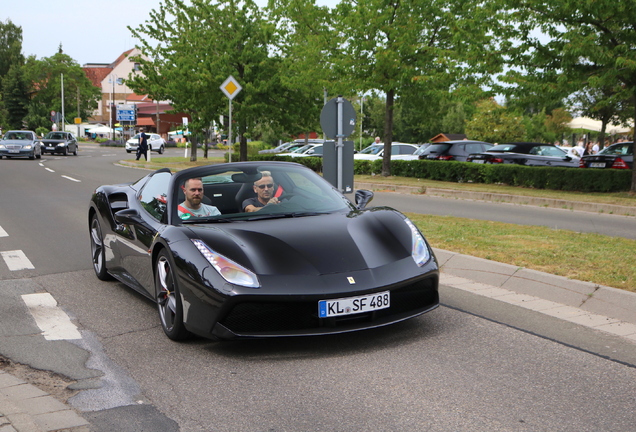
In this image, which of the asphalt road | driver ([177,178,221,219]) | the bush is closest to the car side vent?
the asphalt road

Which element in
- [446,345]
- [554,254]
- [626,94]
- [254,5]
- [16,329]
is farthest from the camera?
[254,5]

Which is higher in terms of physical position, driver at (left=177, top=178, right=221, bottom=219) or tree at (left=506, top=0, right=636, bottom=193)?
tree at (left=506, top=0, right=636, bottom=193)

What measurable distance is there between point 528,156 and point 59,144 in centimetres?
3637

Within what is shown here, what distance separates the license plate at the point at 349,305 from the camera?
4.75 meters

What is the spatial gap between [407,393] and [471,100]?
18.9m

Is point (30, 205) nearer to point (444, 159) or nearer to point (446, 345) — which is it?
point (446, 345)

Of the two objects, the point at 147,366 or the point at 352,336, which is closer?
the point at 147,366

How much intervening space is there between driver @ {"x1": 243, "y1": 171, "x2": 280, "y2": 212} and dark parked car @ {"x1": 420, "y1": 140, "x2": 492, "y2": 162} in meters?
21.6

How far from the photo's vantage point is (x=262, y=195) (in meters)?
6.13

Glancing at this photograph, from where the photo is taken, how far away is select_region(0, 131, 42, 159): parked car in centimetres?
4112

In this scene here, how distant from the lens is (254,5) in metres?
33.5

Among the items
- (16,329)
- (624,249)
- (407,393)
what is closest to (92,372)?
(16,329)

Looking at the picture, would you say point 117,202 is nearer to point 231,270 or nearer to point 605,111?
point 231,270

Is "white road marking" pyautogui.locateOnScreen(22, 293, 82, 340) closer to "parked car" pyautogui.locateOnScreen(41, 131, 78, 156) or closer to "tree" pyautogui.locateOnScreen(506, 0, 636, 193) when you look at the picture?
"tree" pyautogui.locateOnScreen(506, 0, 636, 193)
